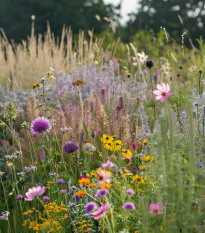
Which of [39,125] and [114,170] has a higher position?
[39,125]

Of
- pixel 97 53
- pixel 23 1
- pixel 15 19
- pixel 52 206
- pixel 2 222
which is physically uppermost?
pixel 23 1

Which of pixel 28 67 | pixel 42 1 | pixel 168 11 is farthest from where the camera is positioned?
pixel 168 11

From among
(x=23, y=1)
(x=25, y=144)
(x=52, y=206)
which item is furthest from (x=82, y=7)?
(x=52, y=206)

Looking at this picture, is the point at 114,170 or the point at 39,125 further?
the point at 39,125

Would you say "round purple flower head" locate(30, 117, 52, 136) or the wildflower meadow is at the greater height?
"round purple flower head" locate(30, 117, 52, 136)

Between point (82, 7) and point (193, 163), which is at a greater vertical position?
point (82, 7)

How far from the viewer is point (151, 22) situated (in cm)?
2975

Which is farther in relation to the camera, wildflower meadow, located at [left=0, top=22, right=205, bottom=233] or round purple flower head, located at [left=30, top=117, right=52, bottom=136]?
round purple flower head, located at [left=30, top=117, right=52, bottom=136]

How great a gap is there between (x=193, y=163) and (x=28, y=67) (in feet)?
18.2

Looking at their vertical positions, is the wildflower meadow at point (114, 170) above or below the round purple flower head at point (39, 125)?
below

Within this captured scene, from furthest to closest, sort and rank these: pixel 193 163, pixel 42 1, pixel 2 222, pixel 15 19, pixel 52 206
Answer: pixel 15 19, pixel 42 1, pixel 2 222, pixel 52 206, pixel 193 163

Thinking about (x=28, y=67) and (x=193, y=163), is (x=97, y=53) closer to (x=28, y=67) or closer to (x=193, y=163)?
(x=28, y=67)

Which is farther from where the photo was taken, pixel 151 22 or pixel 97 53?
pixel 151 22

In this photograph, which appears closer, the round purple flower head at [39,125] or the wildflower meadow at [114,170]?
the wildflower meadow at [114,170]
